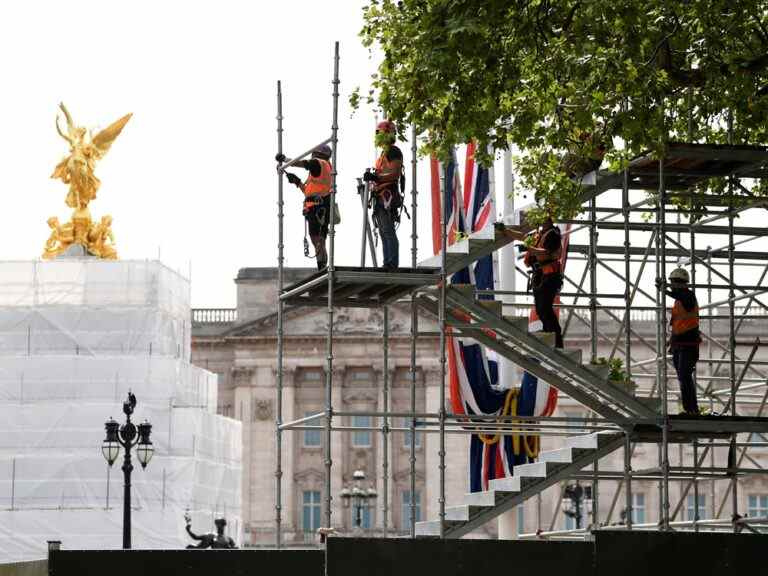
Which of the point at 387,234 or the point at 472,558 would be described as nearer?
the point at 472,558

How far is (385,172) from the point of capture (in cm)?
2372

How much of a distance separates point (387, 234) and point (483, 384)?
8652mm

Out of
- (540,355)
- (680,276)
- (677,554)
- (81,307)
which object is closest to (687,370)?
(680,276)

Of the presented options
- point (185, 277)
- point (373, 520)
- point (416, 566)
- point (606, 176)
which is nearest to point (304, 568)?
point (416, 566)

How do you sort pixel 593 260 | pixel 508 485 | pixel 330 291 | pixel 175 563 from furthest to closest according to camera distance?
pixel 593 260 < pixel 508 485 < pixel 330 291 < pixel 175 563

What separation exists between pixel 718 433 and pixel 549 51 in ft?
18.9

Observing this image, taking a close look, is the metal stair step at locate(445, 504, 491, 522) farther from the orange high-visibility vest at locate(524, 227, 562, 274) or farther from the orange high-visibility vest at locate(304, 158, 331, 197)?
the orange high-visibility vest at locate(304, 158, 331, 197)

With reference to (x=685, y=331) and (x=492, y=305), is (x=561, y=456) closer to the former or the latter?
(x=685, y=331)

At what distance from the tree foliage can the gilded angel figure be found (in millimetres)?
36059

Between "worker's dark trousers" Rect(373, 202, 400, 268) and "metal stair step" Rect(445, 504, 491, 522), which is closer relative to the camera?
"worker's dark trousers" Rect(373, 202, 400, 268)

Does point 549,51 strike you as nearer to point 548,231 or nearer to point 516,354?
point 548,231

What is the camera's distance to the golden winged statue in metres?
58.2

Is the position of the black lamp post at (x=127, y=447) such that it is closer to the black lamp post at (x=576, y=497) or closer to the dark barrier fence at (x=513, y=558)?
the black lamp post at (x=576, y=497)

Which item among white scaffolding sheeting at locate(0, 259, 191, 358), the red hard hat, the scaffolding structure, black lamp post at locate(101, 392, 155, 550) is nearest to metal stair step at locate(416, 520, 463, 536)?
the scaffolding structure
